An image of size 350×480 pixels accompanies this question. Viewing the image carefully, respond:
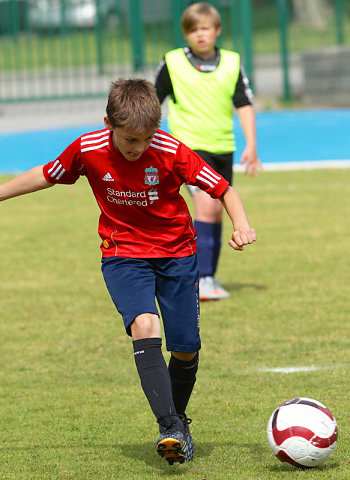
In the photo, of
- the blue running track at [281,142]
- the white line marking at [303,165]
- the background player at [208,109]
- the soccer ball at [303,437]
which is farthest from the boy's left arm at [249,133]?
the blue running track at [281,142]

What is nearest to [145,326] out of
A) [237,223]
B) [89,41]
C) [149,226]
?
[149,226]

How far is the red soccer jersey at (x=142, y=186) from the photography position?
172 inches

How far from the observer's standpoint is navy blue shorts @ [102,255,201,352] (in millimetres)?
4344

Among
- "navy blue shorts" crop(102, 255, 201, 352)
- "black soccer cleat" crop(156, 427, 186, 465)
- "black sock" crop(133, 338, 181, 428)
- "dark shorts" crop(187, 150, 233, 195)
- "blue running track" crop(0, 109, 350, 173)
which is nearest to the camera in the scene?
"black soccer cleat" crop(156, 427, 186, 465)

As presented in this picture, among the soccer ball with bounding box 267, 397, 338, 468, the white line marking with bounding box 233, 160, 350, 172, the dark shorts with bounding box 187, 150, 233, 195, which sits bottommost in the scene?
the white line marking with bounding box 233, 160, 350, 172

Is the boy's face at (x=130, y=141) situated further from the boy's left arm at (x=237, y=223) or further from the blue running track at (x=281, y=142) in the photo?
the blue running track at (x=281, y=142)

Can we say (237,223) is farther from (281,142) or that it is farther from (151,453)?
(281,142)

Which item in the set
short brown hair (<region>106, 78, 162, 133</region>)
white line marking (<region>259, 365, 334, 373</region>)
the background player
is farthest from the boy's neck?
short brown hair (<region>106, 78, 162, 133</region>)

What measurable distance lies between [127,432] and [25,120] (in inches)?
595

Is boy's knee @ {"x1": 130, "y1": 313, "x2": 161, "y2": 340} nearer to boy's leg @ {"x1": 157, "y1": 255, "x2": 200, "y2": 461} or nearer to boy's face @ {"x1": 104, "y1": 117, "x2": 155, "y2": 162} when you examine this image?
boy's leg @ {"x1": 157, "y1": 255, "x2": 200, "y2": 461}

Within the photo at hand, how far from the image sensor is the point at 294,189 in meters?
12.4

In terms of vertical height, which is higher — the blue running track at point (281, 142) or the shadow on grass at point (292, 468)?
the shadow on grass at point (292, 468)

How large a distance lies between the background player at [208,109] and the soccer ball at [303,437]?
129 inches

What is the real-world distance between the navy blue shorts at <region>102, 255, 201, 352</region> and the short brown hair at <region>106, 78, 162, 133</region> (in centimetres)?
65
